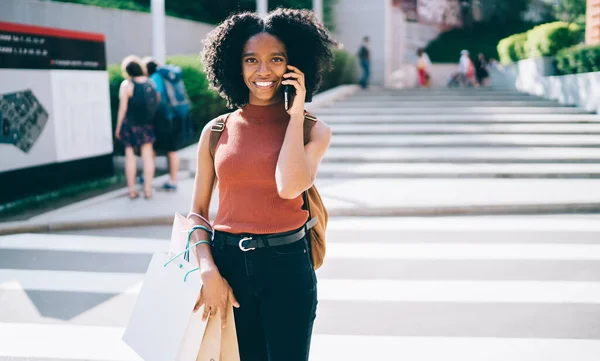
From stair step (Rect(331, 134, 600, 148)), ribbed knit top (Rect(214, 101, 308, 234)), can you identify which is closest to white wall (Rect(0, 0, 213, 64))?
stair step (Rect(331, 134, 600, 148))

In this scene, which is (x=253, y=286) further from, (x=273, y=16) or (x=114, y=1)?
(x=114, y=1)

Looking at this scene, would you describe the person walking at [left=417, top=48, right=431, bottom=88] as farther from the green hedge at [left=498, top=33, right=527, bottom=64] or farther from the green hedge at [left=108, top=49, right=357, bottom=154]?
the green hedge at [left=108, top=49, right=357, bottom=154]

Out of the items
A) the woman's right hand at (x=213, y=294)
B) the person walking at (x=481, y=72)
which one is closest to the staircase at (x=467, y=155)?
the woman's right hand at (x=213, y=294)

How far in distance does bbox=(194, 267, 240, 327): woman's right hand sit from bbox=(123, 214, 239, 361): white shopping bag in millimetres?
29

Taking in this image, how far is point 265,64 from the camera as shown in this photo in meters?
2.30

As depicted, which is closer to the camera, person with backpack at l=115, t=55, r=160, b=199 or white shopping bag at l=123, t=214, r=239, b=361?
white shopping bag at l=123, t=214, r=239, b=361

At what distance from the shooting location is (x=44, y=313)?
4910mm

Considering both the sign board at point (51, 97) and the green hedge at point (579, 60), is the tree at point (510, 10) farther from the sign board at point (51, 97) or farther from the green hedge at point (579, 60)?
the sign board at point (51, 97)

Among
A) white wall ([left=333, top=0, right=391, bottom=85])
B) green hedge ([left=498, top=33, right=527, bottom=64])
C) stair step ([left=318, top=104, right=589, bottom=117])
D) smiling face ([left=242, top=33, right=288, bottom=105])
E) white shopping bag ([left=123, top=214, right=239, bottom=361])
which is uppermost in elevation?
white wall ([left=333, top=0, right=391, bottom=85])

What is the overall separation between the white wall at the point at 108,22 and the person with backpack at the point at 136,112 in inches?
279

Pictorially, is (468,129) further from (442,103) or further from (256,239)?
(256,239)

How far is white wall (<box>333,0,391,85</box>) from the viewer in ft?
92.6

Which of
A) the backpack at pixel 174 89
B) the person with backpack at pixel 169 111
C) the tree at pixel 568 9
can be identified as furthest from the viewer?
the tree at pixel 568 9

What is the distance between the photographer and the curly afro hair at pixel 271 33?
92.4 inches
